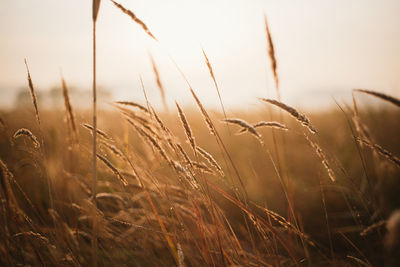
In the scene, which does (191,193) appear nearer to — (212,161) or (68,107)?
(212,161)

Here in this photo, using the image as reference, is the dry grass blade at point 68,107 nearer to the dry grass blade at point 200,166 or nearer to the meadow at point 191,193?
the meadow at point 191,193

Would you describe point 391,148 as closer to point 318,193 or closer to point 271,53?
point 318,193

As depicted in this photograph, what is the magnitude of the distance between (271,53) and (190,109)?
5705 millimetres

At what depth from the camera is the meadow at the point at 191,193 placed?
3.05ft

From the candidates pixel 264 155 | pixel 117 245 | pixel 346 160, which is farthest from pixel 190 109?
pixel 117 245

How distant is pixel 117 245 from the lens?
4.33 ft

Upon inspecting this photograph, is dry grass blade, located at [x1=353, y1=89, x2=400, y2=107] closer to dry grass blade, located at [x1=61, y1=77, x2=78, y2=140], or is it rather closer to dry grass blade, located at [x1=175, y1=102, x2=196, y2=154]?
dry grass blade, located at [x1=175, y1=102, x2=196, y2=154]

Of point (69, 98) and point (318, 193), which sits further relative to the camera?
point (318, 193)

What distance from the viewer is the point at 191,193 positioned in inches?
45.8

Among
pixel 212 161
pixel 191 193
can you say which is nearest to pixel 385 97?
pixel 212 161

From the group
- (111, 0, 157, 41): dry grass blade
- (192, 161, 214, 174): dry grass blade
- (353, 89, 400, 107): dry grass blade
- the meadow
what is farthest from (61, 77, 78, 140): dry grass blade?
(353, 89, 400, 107): dry grass blade

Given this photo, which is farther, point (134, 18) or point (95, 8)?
point (134, 18)

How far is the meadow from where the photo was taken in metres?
0.93

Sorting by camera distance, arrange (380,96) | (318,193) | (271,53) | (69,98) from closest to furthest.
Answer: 1. (380,96)
2. (69,98)
3. (271,53)
4. (318,193)
